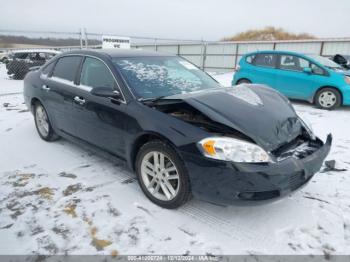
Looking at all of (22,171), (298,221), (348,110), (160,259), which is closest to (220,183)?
(160,259)

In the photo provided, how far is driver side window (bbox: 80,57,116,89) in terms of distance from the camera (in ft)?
10.4

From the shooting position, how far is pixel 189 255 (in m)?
2.17

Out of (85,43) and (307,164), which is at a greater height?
(85,43)

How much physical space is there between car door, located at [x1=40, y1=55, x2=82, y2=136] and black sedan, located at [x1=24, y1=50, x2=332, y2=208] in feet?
0.07

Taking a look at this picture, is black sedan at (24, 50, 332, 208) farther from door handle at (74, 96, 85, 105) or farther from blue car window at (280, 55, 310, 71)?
blue car window at (280, 55, 310, 71)

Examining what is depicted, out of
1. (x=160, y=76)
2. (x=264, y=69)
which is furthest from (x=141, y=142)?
(x=264, y=69)

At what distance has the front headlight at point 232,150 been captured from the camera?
2.21 m

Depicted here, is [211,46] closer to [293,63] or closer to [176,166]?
[293,63]

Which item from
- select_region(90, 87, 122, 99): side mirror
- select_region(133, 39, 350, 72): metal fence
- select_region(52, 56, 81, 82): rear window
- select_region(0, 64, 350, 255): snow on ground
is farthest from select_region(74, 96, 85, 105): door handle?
select_region(133, 39, 350, 72): metal fence

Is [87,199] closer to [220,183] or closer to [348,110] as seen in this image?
[220,183]

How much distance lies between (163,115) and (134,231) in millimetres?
1071

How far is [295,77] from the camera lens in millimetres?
7262

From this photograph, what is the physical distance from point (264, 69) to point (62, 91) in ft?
19.4

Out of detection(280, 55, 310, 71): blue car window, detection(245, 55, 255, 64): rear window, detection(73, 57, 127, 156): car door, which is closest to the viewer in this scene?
detection(73, 57, 127, 156): car door
